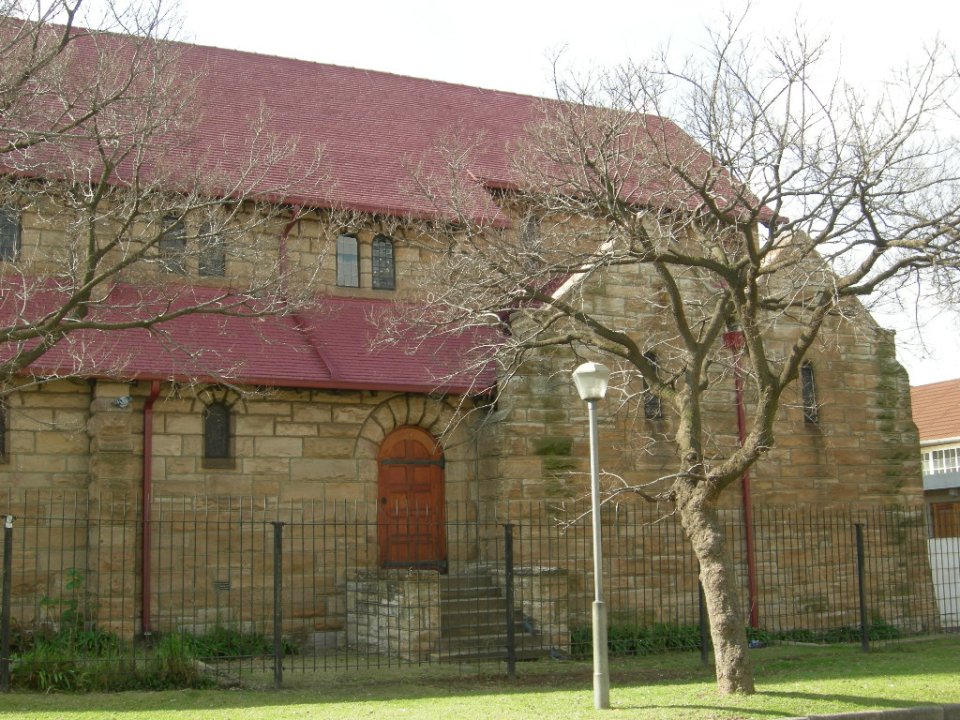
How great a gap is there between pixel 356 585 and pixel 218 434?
9.60 feet

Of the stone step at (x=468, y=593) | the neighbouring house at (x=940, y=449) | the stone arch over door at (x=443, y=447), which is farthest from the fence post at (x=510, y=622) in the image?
the neighbouring house at (x=940, y=449)

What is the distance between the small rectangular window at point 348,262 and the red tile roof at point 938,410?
66.5 feet

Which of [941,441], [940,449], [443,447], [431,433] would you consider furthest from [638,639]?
[940,449]

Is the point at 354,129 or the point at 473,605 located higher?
the point at 354,129

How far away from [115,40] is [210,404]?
17.3 ft

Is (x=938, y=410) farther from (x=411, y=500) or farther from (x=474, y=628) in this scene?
(x=474, y=628)

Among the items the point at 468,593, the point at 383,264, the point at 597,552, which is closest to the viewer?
the point at 597,552

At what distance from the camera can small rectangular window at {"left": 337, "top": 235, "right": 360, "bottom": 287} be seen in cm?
1822

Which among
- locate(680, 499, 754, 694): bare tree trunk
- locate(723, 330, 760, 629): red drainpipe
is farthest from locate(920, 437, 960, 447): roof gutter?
locate(680, 499, 754, 694): bare tree trunk

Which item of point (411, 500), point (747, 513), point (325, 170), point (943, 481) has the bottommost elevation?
point (747, 513)

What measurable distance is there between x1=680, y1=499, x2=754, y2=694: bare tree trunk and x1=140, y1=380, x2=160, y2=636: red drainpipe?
725cm

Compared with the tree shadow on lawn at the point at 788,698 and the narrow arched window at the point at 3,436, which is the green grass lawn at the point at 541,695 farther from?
the narrow arched window at the point at 3,436

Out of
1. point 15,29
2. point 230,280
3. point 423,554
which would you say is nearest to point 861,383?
point 423,554

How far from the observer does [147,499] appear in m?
15.1
